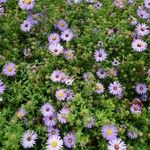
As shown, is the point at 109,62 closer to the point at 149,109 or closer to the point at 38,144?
the point at 149,109

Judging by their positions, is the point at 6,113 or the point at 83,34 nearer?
the point at 6,113

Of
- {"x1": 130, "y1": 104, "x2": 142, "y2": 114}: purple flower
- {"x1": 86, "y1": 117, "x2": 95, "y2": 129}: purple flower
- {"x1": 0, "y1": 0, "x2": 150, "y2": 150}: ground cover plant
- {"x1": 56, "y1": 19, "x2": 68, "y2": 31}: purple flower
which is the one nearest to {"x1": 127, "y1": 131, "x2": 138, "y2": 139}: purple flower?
{"x1": 0, "y1": 0, "x2": 150, "y2": 150}: ground cover plant

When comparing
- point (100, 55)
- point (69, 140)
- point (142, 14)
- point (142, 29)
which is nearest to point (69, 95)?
point (69, 140)

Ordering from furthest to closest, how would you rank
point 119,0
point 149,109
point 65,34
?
1. point 119,0
2. point 65,34
3. point 149,109

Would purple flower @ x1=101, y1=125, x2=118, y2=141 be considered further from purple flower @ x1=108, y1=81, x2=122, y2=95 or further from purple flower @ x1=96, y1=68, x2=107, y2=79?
purple flower @ x1=96, y1=68, x2=107, y2=79

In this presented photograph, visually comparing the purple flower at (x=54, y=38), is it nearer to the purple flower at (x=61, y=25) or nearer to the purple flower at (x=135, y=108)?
the purple flower at (x=61, y=25)

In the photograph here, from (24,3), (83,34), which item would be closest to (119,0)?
(83,34)
